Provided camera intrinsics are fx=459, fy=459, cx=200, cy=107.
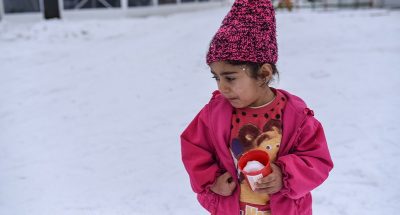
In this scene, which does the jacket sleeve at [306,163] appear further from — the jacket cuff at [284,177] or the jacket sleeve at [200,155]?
the jacket sleeve at [200,155]

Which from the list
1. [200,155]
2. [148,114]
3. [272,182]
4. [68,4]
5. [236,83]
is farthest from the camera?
[68,4]

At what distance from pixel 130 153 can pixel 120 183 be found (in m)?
0.73

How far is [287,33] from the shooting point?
1155cm

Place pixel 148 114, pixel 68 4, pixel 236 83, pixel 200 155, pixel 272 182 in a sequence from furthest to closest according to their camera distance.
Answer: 1. pixel 68 4
2. pixel 148 114
3. pixel 200 155
4. pixel 236 83
5. pixel 272 182

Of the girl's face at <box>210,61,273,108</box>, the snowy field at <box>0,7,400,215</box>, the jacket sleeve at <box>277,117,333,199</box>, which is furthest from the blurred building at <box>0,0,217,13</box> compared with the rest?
the jacket sleeve at <box>277,117,333,199</box>

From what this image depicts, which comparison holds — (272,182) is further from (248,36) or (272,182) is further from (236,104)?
(248,36)

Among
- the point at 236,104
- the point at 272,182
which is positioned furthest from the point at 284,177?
the point at 236,104

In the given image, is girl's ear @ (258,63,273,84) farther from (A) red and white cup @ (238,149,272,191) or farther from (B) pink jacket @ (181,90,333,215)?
(A) red and white cup @ (238,149,272,191)

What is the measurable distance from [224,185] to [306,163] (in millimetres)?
374

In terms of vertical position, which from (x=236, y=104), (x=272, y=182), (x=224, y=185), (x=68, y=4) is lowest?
(x=68, y=4)

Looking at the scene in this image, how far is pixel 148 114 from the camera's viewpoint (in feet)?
20.5

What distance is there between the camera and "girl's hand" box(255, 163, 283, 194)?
72.3 inches

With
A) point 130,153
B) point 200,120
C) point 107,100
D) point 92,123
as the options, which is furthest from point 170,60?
point 200,120

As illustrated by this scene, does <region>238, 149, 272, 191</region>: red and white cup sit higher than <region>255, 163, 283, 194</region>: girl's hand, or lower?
higher
